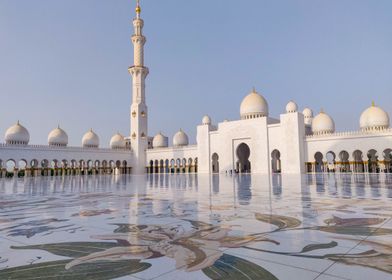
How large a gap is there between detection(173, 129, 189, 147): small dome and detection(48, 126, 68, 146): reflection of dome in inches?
449

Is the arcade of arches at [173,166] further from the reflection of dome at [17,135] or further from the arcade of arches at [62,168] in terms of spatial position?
the reflection of dome at [17,135]

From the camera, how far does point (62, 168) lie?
2866 centimetres

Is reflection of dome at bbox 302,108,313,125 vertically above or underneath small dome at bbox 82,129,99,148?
above

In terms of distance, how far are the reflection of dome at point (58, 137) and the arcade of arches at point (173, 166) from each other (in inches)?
349

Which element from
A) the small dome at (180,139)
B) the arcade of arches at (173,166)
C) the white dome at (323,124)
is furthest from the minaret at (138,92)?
the white dome at (323,124)

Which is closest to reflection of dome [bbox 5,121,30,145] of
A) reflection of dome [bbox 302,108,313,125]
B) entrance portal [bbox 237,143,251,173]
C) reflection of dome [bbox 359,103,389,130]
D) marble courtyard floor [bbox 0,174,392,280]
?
entrance portal [bbox 237,143,251,173]

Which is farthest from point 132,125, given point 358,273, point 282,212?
point 358,273

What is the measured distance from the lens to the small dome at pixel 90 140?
1305 inches

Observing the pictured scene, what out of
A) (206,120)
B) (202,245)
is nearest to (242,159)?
(206,120)

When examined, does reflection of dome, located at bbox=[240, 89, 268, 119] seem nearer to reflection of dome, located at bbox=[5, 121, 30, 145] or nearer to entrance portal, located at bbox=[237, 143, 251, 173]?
entrance portal, located at bbox=[237, 143, 251, 173]

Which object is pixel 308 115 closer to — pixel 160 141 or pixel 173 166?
pixel 173 166

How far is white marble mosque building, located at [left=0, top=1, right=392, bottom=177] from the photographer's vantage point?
888 inches

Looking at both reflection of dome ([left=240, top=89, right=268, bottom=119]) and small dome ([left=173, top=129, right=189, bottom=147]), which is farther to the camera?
small dome ([left=173, top=129, right=189, bottom=147])

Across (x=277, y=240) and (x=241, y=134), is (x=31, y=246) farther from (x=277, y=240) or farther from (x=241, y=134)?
(x=241, y=134)
